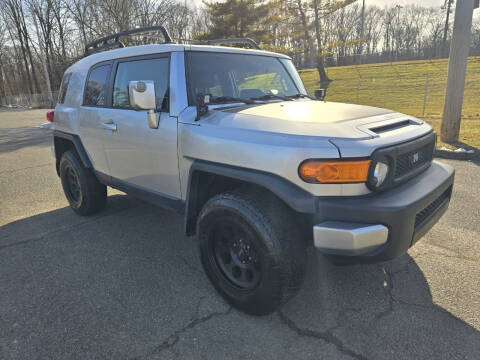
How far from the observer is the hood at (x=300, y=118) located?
217 centimetres

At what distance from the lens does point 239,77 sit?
3.22 m

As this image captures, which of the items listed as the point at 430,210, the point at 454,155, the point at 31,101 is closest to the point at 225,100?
the point at 430,210

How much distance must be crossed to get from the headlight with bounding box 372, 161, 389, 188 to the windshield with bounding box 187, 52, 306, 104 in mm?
1426

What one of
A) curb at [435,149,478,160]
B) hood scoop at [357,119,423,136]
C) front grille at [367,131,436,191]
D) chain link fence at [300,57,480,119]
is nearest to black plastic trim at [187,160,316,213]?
front grille at [367,131,436,191]

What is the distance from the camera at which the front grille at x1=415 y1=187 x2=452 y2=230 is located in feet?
7.29

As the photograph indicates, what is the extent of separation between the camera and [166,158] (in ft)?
9.71

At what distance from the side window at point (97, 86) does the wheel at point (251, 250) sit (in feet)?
6.94

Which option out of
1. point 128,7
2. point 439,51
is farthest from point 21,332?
point 439,51

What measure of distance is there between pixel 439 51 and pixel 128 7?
Answer: 48268 millimetres

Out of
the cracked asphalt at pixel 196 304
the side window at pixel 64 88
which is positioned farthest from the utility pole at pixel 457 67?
the side window at pixel 64 88

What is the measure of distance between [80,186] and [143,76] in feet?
6.08

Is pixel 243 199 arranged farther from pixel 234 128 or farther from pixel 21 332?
pixel 21 332

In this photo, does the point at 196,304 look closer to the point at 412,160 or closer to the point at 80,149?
the point at 412,160

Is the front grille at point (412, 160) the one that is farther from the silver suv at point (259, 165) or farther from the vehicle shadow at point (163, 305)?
the vehicle shadow at point (163, 305)
